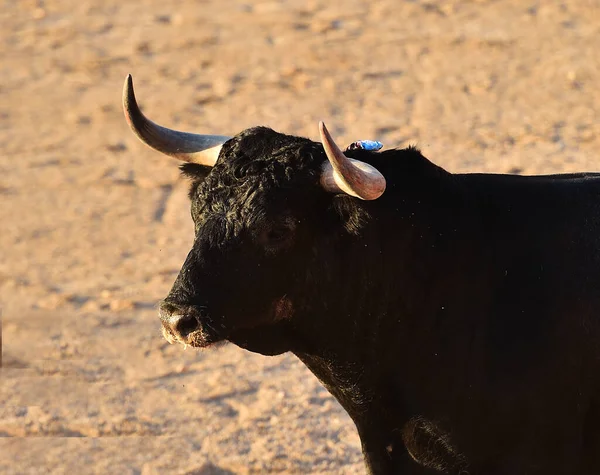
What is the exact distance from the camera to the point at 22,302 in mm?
8094

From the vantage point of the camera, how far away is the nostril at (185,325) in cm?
434

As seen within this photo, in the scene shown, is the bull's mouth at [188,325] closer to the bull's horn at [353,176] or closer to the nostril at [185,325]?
the nostril at [185,325]

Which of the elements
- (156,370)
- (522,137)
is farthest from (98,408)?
(522,137)

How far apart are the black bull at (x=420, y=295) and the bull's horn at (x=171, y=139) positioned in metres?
0.30

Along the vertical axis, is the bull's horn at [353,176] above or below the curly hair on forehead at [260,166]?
above

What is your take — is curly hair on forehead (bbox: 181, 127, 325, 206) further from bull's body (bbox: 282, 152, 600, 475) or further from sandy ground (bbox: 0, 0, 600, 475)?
sandy ground (bbox: 0, 0, 600, 475)

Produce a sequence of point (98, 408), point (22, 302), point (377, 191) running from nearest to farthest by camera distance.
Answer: point (377, 191) → point (98, 408) → point (22, 302)

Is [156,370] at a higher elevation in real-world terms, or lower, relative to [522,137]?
higher

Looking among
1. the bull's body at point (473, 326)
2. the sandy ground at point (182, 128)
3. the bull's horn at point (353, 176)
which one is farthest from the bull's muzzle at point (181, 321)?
the sandy ground at point (182, 128)

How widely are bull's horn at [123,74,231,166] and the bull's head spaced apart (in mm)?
380

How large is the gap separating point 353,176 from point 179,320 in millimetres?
751

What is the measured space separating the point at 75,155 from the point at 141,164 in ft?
2.12

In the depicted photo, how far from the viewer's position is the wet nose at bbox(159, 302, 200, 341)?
171 inches

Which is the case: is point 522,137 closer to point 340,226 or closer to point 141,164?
point 141,164
